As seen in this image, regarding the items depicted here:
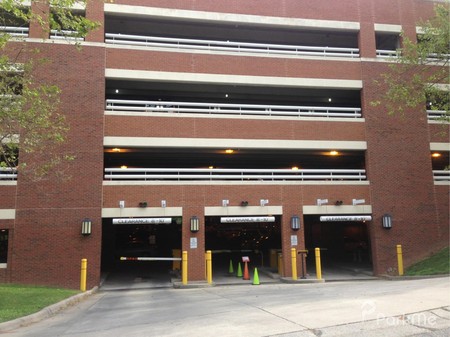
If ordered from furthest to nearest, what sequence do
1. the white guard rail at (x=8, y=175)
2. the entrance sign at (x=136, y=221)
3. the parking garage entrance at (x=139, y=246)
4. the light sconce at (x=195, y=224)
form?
the parking garage entrance at (x=139, y=246)
the light sconce at (x=195, y=224)
the entrance sign at (x=136, y=221)
the white guard rail at (x=8, y=175)

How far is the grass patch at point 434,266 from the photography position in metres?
17.3

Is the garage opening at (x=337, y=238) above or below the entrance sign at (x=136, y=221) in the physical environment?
below

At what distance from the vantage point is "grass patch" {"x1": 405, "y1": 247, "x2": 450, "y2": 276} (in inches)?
680

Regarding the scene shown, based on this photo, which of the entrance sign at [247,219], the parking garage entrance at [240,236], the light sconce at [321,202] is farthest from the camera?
the parking garage entrance at [240,236]

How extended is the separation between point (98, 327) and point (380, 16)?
2046 cm

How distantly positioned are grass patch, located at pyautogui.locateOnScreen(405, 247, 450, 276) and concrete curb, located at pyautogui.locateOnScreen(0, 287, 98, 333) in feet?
44.6

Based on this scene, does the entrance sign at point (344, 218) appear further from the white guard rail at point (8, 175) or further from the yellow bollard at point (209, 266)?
the white guard rail at point (8, 175)

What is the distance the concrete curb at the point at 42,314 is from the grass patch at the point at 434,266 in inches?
535

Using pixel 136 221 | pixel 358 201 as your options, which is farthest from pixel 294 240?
pixel 136 221

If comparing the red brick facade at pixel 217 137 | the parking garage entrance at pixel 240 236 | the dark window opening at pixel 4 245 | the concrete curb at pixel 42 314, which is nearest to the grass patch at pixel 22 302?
the concrete curb at pixel 42 314

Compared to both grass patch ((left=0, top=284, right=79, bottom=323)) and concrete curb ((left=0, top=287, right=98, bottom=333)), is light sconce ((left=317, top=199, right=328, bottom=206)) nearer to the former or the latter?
concrete curb ((left=0, top=287, right=98, bottom=333))

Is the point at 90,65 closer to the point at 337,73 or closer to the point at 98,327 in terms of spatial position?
the point at 337,73

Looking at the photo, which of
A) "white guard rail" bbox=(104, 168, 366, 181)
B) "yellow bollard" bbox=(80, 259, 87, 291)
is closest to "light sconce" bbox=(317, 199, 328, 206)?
"white guard rail" bbox=(104, 168, 366, 181)

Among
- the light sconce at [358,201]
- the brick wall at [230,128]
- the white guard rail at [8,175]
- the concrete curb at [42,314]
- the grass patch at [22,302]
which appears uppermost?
the brick wall at [230,128]
